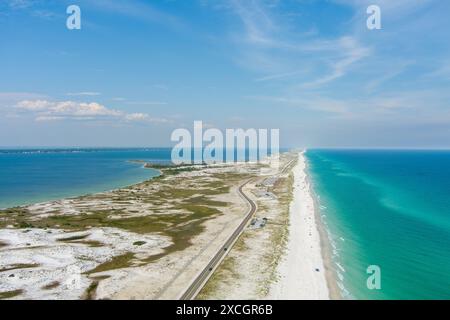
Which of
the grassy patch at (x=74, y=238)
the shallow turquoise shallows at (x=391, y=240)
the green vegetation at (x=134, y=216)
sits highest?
the green vegetation at (x=134, y=216)

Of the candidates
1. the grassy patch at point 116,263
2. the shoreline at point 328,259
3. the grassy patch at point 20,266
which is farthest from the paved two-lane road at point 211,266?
the grassy patch at point 20,266

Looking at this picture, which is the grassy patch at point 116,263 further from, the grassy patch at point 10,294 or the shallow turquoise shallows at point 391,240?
the shallow turquoise shallows at point 391,240

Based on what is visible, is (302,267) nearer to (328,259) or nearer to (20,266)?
(328,259)

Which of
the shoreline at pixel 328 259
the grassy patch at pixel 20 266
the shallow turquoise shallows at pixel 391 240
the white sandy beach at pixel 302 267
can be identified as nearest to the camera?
the white sandy beach at pixel 302 267

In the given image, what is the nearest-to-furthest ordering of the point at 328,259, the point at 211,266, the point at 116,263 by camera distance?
the point at 211,266 < the point at 116,263 < the point at 328,259

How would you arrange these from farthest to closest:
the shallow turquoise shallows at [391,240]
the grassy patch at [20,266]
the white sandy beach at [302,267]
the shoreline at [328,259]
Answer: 1. the grassy patch at [20,266]
2. the shallow turquoise shallows at [391,240]
3. the shoreline at [328,259]
4. the white sandy beach at [302,267]

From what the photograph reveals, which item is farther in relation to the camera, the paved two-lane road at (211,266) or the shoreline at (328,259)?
the shoreline at (328,259)

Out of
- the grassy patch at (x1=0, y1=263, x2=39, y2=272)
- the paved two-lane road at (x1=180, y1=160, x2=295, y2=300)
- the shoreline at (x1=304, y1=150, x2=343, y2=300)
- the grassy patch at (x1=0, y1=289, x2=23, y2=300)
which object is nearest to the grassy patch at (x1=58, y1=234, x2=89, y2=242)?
the grassy patch at (x1=0, y1=263, x2=39, y2=272)

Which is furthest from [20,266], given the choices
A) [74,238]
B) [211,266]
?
[211,266]
